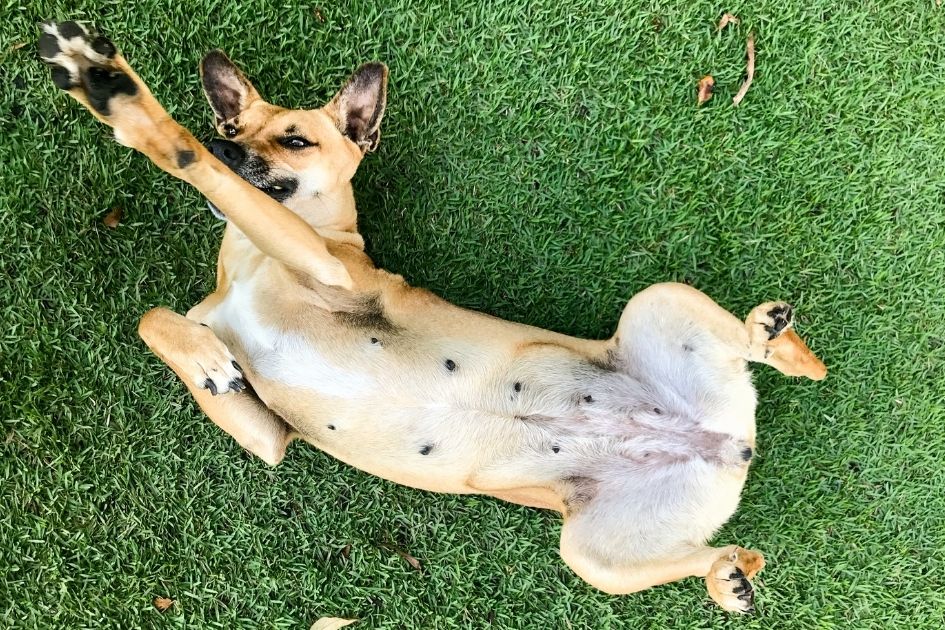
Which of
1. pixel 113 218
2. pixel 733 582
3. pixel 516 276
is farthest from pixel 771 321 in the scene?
pixel 113 218

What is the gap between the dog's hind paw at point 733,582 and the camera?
3.20 meters

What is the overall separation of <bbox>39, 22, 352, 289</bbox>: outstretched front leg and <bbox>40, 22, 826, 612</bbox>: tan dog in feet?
1.37

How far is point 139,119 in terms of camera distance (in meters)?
2.41

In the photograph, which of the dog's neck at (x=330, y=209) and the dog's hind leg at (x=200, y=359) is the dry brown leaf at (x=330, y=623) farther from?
the dog's neck at (x=330, y=209)

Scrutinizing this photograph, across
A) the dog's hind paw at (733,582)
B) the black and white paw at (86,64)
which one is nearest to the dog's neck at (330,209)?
the black and white paw at (86,64)

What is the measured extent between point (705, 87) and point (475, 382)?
2170 millimetres

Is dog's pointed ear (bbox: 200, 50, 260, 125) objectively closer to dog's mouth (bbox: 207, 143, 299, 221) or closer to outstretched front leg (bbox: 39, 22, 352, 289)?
dog's mouth (bbox: 207, 143, 299, 221)

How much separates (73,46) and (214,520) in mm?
2620

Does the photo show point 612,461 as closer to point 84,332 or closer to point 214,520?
point 214,520

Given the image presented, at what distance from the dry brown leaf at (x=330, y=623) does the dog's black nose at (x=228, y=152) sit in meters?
2.57

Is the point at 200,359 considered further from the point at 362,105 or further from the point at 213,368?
the point at 362,105

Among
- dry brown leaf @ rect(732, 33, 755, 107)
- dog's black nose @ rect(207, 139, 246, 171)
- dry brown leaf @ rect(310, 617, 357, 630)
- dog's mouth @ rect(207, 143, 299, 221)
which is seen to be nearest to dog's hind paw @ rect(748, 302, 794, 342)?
dry brown leaf @ rect(732, 33, 755, 107)

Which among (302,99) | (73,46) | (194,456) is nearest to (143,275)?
(194,456)

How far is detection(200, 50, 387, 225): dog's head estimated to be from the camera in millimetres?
3211
